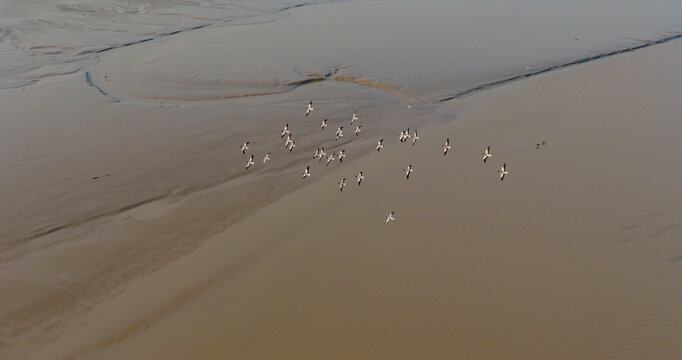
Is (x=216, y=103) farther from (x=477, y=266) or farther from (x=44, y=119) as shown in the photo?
(x=477, y=266)

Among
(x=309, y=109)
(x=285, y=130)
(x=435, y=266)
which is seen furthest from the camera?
(x=309, y=109)

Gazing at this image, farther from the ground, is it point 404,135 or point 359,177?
point 404,135

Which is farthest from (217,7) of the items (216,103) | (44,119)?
(44,119)

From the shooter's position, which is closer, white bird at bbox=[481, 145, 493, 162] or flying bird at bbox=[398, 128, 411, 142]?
white bird at bbox=[481, 145, 493, 162]

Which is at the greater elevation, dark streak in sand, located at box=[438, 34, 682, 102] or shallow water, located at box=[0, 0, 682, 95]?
shallow water, located at box=[0, 0, 682, 95]

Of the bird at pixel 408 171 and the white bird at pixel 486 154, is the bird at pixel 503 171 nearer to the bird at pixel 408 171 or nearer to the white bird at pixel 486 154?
the white bird at pixel 486 154

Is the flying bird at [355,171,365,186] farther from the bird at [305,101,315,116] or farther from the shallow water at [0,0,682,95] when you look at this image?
the shallow water at [0,0,682,95]

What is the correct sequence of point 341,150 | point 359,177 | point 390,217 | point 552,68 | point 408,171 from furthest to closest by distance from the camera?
1. point 552,68
2. point 341,150
3. point 408,171
4. point 359,177
5. point 390,217

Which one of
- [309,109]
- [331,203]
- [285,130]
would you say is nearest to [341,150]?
[285,130]

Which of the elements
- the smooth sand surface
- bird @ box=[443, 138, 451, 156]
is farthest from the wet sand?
bird @ box=[443, 138, 451, 156]

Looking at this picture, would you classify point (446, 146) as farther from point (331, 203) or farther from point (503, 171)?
point (331, 203)
